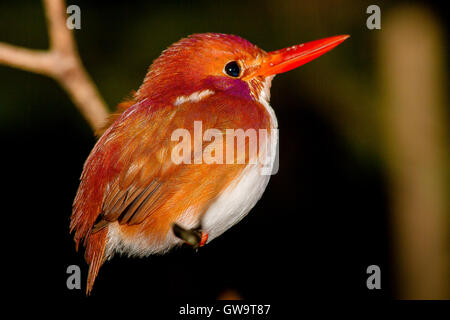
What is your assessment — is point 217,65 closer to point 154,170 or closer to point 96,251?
point 154,170

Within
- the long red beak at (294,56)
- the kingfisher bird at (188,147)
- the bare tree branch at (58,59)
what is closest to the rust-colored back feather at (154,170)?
the kingfisher bird at (188,147)

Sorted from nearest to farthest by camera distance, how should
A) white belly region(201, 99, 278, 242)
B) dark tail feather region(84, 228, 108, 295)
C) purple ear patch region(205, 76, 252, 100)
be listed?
white belly region(201, 99, 278, 242) → purple ear patch region(205, 76, 252, 100) → dark tail feather region(84, 228, 108, 295)

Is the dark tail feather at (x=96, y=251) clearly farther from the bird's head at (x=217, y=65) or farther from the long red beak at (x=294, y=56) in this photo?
the long red beak at (x=294, y=56)

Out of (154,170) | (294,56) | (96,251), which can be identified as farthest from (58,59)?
(294,56)

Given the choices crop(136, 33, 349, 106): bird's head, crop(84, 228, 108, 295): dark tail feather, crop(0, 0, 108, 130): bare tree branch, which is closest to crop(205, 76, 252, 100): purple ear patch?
crop(136, 33, 349, 106): bird's head

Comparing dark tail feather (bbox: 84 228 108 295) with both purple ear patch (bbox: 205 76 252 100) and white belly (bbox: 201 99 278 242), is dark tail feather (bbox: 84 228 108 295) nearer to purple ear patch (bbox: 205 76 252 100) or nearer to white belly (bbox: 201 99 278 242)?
white belly (bbox: 201 99 278 242)

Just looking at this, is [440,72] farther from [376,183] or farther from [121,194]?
[121,194]

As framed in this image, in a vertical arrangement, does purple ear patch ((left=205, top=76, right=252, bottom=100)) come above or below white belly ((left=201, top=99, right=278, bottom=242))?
above
